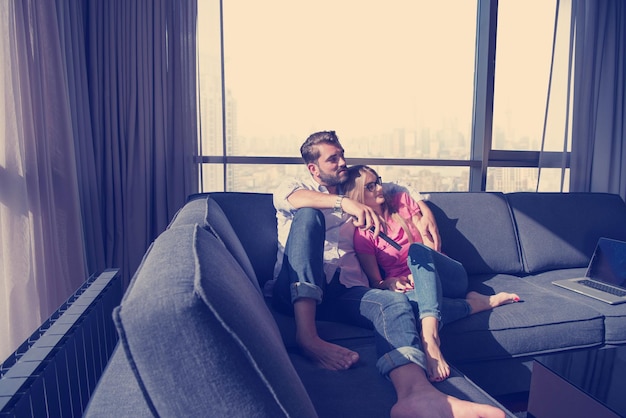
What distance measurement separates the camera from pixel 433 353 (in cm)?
131

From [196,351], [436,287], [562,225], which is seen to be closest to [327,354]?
[436,287]

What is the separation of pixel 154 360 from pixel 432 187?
2794 millimetres

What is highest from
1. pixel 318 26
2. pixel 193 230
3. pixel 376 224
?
pixel 318 26

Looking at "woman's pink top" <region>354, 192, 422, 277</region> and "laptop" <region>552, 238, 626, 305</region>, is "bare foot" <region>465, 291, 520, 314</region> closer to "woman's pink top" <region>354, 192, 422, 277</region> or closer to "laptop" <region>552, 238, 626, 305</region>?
"woman's pink top" <region>354, 192, 422, 277</region>

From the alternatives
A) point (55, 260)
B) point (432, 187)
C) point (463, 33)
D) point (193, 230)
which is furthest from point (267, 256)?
point (463, 33)

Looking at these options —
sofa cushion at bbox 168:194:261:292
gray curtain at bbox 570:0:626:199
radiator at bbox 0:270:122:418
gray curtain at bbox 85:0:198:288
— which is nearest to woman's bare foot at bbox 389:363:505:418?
sofa cushion at bbox 168:194:261:292

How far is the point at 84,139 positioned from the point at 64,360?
1.55m

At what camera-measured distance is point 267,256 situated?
196cm

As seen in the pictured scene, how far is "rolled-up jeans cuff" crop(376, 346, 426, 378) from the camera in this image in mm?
1202

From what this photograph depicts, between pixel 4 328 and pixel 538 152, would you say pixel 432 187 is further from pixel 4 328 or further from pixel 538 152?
pixel 4 328

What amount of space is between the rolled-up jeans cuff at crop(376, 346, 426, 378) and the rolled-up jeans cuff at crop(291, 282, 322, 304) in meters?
0.33

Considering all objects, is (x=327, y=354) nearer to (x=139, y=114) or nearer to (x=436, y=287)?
(x=436, y=287)

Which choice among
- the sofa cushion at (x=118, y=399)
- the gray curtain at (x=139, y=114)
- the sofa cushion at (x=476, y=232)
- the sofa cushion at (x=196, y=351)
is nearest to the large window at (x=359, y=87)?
the gray curtain at (x=139, y=114)

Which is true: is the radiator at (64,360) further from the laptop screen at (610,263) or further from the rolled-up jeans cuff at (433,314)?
the laptop screen at (610,263)
